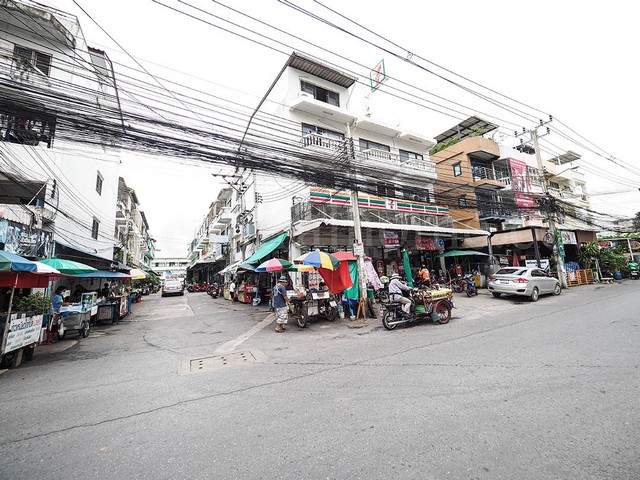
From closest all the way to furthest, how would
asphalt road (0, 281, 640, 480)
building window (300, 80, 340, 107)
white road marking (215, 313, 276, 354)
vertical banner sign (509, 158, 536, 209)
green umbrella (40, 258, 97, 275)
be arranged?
1. asphalt road (0, 281, 640, 480)
2. white road marking (215, 313, 276, 354)
3. green umbrella (40, 258, 97, 275)
4. building window (300, 80, 340, 107)
5. vertical banner sign (509, 158, 536, 209)

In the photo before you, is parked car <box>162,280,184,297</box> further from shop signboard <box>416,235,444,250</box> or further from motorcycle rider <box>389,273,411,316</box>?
motorcycle rider <box>389,273,411,316</box>

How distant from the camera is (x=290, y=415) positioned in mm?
3377

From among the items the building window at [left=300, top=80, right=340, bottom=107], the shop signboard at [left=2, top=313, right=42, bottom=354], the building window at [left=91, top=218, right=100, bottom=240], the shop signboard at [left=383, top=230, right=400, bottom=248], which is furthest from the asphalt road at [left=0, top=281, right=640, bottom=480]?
the building window at [left=300, top=80, right=340, bottom=107]

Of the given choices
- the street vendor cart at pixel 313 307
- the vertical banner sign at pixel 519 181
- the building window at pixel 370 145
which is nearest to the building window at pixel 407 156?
the building window at pixel 370 145

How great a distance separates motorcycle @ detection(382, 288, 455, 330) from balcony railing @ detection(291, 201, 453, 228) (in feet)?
20.5

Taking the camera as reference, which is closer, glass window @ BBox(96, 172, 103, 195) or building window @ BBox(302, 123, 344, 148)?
building window @ BBox(302, 123, 344, 148)

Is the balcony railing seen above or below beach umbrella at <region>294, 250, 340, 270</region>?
above

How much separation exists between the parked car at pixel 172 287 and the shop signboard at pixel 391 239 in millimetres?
22270

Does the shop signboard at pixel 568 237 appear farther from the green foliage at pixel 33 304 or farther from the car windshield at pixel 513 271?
the green foliage at pixel 33 304

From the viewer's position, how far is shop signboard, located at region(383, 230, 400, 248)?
1681 centimetres

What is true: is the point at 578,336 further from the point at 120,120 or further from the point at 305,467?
the point at 120,120

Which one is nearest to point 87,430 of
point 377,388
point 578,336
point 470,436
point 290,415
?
point 290,415

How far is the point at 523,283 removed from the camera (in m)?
12.6

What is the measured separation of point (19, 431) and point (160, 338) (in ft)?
18.4
